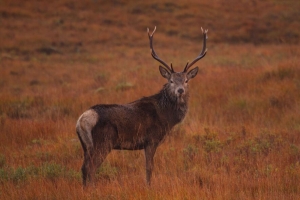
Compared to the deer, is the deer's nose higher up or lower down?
higher up

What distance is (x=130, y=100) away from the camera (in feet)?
40.8

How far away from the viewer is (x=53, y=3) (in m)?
38.2

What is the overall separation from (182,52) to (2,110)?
56.4 ft

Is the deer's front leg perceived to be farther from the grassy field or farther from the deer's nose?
the deer's nose

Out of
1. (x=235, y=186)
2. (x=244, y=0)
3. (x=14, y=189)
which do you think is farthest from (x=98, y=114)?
(x=244, y=0)

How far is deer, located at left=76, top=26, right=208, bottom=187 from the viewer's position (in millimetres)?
6203

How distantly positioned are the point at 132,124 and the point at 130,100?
575 centimetres

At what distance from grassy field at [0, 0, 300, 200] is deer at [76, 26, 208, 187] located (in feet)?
1.42

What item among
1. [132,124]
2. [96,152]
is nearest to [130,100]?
[132,124]

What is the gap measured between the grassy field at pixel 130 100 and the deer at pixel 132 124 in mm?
434

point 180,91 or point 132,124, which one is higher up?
point 180,91

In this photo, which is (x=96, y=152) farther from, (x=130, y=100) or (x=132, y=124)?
(x=130, y=100)

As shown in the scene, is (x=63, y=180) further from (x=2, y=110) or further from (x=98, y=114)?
(x=2, y=110)

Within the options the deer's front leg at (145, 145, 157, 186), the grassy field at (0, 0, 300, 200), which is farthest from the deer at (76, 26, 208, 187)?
the grassy field at (0, 0, 300, 200)
